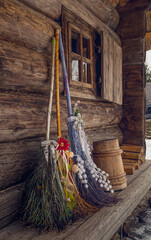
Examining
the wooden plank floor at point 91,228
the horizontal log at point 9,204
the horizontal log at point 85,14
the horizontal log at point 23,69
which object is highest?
the horizontal log at point 85,14

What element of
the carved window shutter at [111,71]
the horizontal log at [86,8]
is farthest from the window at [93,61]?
the horizontal log at [86,8]

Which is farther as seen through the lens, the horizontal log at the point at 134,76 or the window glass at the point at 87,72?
the horizontal log at the point at 134,76

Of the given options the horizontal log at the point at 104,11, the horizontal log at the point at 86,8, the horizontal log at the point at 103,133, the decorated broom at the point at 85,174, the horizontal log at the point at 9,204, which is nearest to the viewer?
the horizontal log at the point at 9,204

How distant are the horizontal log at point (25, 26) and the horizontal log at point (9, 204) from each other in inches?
46.8

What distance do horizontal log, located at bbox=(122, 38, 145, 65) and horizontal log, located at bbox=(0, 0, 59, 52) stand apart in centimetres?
213

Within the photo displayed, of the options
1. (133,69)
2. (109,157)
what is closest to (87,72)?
(133,69)

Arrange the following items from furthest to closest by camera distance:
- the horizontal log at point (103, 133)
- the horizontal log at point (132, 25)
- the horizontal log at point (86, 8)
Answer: the horizontal log at point (132, 25) < the horizontal log at point (103, 133) < the horizontal log at point (86, 8)

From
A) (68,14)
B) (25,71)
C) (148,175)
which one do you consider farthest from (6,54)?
(148,175)

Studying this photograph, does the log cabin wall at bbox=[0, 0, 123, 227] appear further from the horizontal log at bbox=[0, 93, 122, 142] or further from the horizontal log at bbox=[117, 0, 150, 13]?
the horizontal log at bbox=[117, 0, 150, 13]

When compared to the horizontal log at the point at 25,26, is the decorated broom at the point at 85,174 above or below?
below

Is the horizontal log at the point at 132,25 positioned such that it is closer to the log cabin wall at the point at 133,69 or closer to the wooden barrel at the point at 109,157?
the log cabin wall at the point at 133,69

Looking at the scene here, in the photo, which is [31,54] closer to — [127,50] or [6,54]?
[6,54]

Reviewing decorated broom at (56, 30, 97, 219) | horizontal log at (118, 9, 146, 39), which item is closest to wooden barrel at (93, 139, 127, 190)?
decorated broom at (56, 30, 97, 219)

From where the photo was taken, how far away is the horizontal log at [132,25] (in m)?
3.79
